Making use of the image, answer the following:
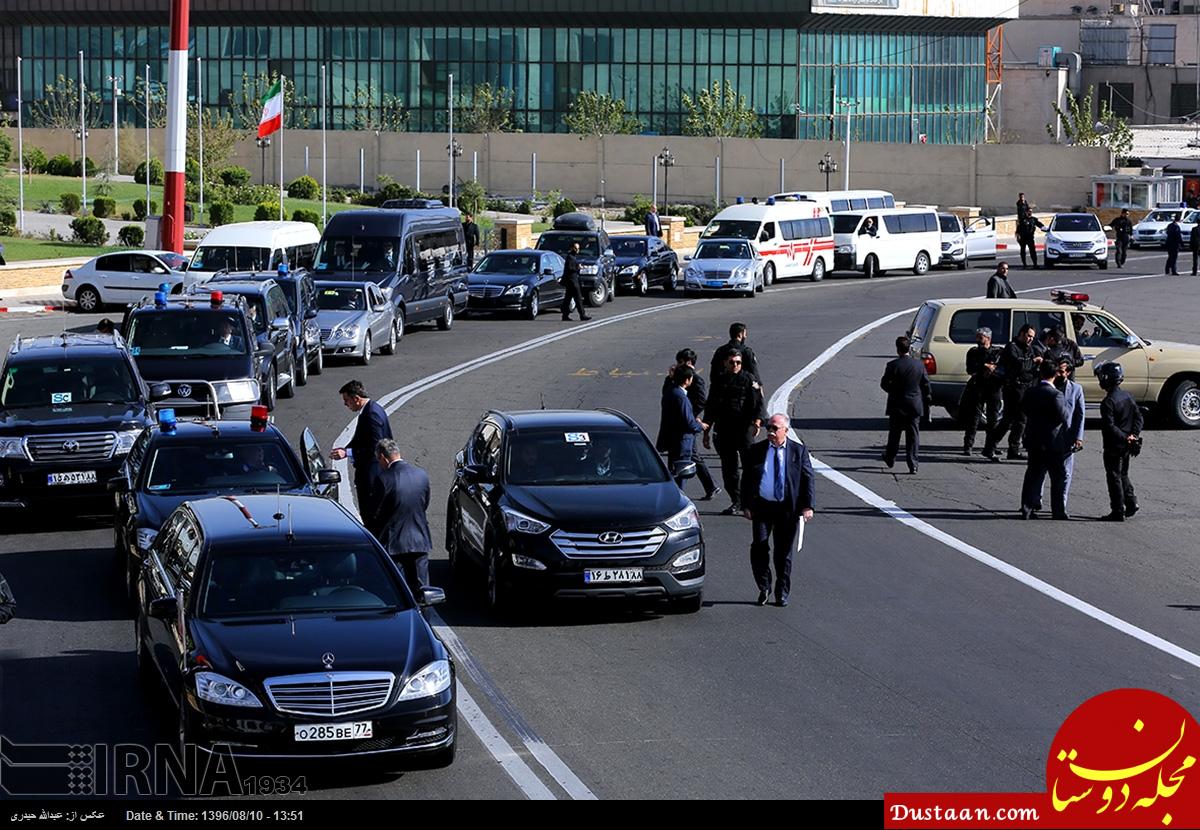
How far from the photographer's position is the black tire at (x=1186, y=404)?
26.5 metres

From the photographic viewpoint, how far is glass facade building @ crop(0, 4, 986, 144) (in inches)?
4508

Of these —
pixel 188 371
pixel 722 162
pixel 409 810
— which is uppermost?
pixel 722 162

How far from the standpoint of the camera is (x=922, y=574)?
16766 millimetres

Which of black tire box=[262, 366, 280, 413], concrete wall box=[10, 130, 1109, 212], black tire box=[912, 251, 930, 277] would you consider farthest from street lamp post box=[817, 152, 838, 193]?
black tire box=[262, 366, 280, 413]

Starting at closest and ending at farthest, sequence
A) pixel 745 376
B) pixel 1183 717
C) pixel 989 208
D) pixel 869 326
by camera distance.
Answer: pixel 1183 717 → pixel 745 376 → pixel 869 326 → pixel 989 208

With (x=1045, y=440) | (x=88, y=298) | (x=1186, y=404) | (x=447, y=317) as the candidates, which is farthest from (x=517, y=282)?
(x=1045, y=440)

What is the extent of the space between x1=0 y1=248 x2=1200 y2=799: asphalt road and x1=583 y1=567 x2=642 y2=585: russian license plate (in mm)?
442

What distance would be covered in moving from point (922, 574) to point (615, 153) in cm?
7774

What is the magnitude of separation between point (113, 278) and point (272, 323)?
58.1 ft

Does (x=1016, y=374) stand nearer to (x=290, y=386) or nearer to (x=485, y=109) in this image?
(x=290, y=386)

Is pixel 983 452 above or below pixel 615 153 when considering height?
below

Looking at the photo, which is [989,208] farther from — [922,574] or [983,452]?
[922,574]

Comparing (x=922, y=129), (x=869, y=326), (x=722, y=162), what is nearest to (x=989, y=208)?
(x=722, y=162)

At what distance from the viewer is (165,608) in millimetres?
11320
